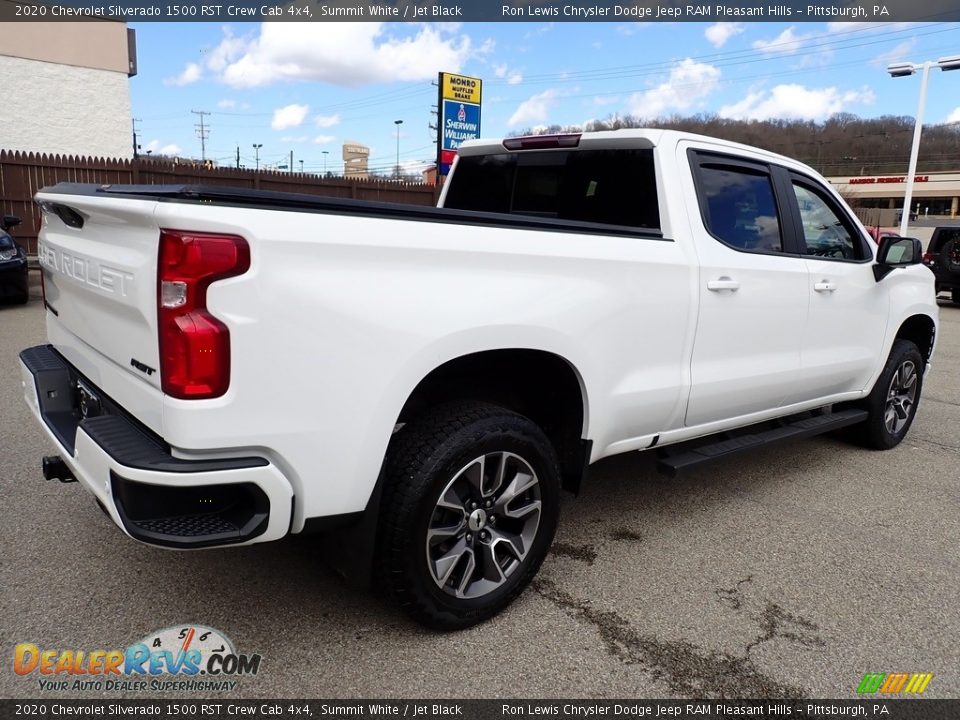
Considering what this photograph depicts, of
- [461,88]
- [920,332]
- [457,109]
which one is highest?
[461,88]

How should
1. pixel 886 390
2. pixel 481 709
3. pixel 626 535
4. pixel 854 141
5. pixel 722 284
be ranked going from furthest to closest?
pixel 854 141
pixel 886 390
pixel 626 535
pixel 722 284
pixel 481 709

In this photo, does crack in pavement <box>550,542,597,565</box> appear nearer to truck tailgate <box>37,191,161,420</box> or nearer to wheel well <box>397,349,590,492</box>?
wheel well <box>397,349,590,492</box>

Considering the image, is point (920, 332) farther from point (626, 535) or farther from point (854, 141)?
point (854, 141)

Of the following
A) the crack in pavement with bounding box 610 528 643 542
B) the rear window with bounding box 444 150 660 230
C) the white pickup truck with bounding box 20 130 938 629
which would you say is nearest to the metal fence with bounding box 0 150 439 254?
the rear window with bounding box 444 150 660 230

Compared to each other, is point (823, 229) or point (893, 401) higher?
point (823, 229)

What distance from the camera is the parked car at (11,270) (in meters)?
10.0

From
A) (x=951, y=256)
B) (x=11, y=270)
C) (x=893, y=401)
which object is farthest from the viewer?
(x=951, y=256)

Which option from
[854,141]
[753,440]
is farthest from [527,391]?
[854,141]

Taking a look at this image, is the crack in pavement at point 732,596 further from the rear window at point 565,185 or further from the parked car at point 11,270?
the parked car at point 11,270

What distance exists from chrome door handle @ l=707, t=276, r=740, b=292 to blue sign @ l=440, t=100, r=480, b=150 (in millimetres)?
13532

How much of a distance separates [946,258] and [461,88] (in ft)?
35.8

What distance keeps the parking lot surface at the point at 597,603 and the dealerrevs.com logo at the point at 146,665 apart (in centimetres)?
4

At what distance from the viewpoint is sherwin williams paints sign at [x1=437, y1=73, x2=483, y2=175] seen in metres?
16.4

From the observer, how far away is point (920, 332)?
5289 millimetres
